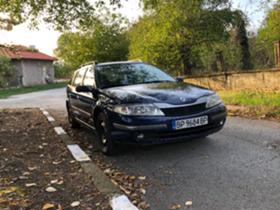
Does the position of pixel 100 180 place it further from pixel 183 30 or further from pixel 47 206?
pixel 183 30

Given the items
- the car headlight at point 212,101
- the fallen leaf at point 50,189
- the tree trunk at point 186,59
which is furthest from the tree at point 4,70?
the fallen leaf at point 50,189

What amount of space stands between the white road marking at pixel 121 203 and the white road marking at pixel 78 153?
1953mm

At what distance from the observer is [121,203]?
4.31m

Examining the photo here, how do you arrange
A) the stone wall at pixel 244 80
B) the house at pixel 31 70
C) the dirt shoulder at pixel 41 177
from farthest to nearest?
the house at pixel 31 70, the stone wall at pixel 244 80, the dirt shoulder at pixel 41 177

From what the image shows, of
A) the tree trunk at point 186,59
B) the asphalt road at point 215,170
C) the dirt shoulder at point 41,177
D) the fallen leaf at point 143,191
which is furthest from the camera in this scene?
the tree trunk at point 186,59

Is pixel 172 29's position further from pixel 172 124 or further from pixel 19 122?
pixel 172 124

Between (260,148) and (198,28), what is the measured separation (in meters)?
11.9

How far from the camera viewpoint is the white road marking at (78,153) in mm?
6445

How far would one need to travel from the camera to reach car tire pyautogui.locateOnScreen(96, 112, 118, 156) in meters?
6.41

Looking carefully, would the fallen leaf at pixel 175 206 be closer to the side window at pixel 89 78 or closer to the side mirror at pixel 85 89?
the side mirror at pixel 85 89

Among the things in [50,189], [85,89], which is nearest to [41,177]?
[50,189]

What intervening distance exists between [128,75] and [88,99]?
846 mm

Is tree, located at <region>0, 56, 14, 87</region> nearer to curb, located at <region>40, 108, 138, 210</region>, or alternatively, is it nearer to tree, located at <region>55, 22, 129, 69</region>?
tree, located at <region>55, 22, 129, 69</region>

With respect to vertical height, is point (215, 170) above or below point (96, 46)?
below
